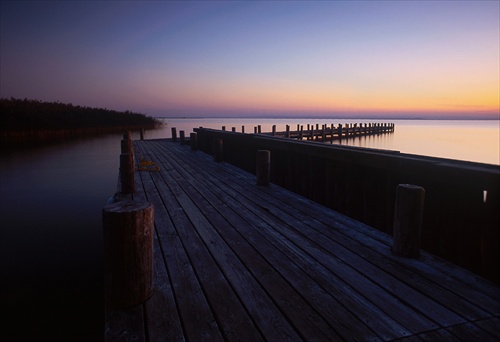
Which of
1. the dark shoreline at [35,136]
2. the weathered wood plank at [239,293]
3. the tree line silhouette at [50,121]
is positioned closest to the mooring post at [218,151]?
the weathered wood plank at [239,293]

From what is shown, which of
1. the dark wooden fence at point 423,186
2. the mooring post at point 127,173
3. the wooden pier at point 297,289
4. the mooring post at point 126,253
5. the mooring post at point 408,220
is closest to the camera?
the wooden pier at point 297,289

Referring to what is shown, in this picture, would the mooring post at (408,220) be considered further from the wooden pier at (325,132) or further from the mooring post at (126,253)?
the wooden pier at (325,132)

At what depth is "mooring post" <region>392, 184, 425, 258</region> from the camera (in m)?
3.30

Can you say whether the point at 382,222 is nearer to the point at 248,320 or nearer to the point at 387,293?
the point at 387,293

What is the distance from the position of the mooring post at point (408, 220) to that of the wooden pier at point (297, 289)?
0.40 ft

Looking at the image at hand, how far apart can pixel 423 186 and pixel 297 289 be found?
2.02 meters

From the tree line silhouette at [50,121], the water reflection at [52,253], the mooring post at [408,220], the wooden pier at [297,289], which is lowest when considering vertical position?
the water reflection at [52,253]

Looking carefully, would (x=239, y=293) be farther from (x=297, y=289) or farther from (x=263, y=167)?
(x=263, y=167)

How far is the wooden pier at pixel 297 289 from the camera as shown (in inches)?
88.8

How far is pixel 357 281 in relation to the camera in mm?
2949

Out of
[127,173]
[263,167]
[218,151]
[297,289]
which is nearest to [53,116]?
[218,151]

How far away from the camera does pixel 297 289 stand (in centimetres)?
280

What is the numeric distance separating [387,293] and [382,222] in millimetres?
1695

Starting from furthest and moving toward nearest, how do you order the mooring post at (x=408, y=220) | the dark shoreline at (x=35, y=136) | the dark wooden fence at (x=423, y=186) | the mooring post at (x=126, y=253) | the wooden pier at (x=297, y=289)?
1. the dark shoreline at (x=35, y=136)
2. the mooring post at (x=408, y=220)
3. the dark wooden fence at (x=423, y=186)
4. the mooring post at (x=126, y=253)
5. the wooden pier at (x=297, y=289)
